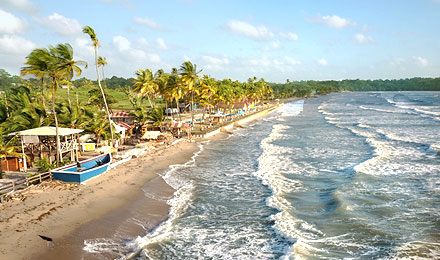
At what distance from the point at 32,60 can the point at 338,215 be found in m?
18.0

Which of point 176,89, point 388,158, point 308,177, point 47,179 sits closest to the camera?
point 47,179

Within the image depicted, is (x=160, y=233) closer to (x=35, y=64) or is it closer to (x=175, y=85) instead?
(x=35, y=64)

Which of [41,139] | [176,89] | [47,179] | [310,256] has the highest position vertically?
[176,89]

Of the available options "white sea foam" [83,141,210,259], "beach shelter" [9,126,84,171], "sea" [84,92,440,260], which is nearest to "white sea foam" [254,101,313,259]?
"sea" [84,92,440,260]

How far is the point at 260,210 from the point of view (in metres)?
16.0

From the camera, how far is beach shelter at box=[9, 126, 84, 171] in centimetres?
1928

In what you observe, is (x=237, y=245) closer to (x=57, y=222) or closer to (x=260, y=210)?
(x=260, y=210)

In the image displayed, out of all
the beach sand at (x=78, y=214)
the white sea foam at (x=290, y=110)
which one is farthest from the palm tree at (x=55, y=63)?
the white sea foam at (x=290, y=110)

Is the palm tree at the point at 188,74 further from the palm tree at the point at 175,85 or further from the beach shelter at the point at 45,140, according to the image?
the beach shelter at the point at 45,140

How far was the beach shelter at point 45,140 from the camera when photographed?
63.3 feet

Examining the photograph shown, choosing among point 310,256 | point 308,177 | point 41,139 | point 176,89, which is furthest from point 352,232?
point 176,89

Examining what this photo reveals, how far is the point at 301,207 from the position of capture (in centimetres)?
1614

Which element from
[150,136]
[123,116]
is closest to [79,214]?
[150,136]

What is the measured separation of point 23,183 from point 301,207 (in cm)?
1397
